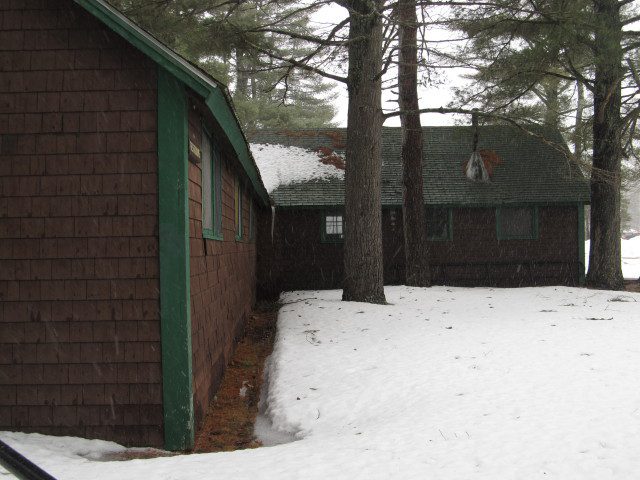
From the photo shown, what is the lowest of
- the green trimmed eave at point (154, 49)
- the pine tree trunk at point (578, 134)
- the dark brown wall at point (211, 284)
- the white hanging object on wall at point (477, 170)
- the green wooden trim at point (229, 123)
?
the dark brown wall at point (211, 284)

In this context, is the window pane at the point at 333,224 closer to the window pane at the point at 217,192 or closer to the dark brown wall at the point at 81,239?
the window pane at the point at 217,192

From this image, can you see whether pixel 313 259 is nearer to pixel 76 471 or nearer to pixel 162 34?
pixel 162 34

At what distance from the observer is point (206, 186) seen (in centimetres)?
611

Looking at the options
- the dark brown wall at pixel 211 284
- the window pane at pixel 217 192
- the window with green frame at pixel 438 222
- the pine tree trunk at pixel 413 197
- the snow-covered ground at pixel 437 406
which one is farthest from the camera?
the window with green frame at pixel 438 222

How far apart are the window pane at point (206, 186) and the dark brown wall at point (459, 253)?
35.1 feet

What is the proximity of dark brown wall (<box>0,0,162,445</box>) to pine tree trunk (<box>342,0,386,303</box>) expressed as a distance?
6873 mm

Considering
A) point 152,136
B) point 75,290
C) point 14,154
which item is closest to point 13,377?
point 75,290

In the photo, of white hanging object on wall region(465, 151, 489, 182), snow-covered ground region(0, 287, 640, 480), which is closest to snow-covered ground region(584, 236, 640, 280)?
white hanging object on wall region(465, 151, 489, 182)

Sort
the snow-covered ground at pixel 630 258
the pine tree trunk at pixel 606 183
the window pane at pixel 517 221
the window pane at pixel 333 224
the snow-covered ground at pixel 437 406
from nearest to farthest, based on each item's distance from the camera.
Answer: the snow-covered ground at pixel 437 406
the pine tree trunk at pixel 606 183
the window pane at pixel 333 224
the window pane at pixel 517 221
the snow-covered ground at pixel 630 258

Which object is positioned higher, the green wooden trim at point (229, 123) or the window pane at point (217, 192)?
the green wooden trim at point (229, 123)

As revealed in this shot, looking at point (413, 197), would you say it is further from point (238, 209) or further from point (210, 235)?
point (210, 235)

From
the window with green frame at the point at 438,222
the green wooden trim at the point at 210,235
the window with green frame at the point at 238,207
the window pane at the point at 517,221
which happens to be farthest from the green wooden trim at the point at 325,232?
the green wooden trim at the point at 210,235

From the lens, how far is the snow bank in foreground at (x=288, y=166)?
58.5 ft

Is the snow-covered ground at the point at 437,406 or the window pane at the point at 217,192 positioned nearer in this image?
the snow-covered ground at the point at 437,406
